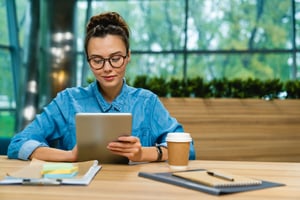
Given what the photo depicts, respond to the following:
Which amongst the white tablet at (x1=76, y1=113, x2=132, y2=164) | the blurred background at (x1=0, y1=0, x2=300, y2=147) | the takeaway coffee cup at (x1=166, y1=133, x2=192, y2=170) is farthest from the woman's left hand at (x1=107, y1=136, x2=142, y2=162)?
the blurred background at (x1=0, y1=0, x2=300, y2=147)

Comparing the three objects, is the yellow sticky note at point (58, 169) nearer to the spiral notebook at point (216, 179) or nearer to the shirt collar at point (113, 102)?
the spiral notebook at point (216, 179)

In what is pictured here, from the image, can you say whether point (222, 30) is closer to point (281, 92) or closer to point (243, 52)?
point (243, 52)

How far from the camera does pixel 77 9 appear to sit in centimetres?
770

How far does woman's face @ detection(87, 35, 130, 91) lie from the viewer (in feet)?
5.52

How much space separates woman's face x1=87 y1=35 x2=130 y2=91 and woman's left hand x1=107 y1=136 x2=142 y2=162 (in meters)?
0.39

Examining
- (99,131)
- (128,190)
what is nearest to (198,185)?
(128,190)

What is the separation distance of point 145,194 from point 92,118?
1.34 ft

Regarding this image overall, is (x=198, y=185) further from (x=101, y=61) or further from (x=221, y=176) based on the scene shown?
(x=101, y=61)

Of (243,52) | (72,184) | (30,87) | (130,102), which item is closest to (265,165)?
(130,102)

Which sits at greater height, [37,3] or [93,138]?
[37,3]

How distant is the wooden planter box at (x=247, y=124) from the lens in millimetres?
3367

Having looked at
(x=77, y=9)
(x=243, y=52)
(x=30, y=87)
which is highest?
(x=77, y=9)

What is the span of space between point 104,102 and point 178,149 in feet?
1.69

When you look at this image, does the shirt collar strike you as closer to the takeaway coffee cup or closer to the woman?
the woman
